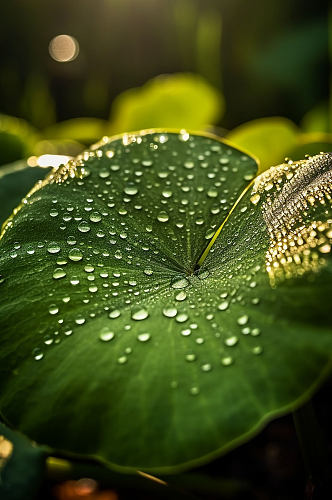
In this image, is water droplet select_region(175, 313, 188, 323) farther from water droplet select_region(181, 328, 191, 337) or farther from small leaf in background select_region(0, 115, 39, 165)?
small leaf in background select_region(0, 115, 39, 165)

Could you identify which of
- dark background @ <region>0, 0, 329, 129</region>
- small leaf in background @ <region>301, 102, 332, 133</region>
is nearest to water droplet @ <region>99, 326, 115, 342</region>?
small leaf in background @ <region>301, 102, 332, 133</region>

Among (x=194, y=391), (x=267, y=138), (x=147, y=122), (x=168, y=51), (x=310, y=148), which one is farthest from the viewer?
(x=168, y=51)

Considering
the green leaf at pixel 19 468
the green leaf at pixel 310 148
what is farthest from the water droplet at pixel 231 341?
the green leaf at pixel 310 148

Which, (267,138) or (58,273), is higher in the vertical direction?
(58,273)

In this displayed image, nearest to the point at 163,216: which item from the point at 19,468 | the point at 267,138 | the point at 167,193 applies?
the point at 167,193

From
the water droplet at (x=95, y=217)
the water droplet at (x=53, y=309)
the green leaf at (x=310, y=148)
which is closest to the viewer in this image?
the water droplet at (x=53, y=309)

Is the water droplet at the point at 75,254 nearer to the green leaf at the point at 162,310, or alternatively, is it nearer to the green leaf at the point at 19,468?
the green leaf at the point at 162,310

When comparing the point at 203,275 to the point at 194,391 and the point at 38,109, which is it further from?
the point at 38,109
